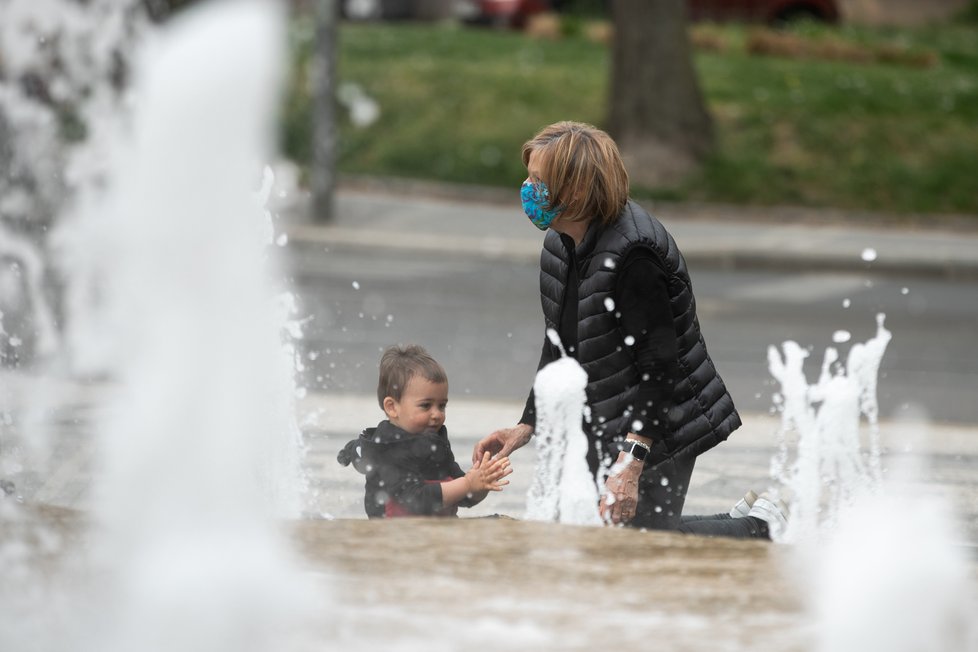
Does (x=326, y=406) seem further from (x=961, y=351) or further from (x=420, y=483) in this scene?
(x=961, y=351)

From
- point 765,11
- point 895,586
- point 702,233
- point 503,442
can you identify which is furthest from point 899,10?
point 895,586

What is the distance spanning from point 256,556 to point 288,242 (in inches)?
437

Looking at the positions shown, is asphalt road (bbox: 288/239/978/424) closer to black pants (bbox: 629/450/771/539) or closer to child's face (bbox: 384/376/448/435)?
child's face (bbox: 384/376/448/435)

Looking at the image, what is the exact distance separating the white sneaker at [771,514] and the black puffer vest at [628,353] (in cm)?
59

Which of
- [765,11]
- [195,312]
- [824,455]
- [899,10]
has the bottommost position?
[195,312]

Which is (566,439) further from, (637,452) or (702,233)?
(702,233)

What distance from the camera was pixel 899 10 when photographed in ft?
99.7

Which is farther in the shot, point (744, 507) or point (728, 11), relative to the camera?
point (728, 11)

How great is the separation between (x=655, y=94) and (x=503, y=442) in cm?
1258

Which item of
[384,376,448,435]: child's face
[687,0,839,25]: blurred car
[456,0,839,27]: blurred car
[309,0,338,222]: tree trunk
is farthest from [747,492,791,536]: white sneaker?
[687,0,839,25]: blurred car

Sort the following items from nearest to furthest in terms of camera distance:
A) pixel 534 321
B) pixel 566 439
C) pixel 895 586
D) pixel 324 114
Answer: pixel 895 586 → pixel 566 439 → pixel 534 321 → pixel 324 114

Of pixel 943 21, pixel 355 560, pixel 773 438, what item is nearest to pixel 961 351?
pixel 773 438

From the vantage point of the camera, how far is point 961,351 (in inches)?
407

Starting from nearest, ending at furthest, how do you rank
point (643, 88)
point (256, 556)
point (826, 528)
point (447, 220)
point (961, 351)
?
point (256, 556) < point (826, 528) < point (961, 351) < point (447, 220) < point (643, 88)
